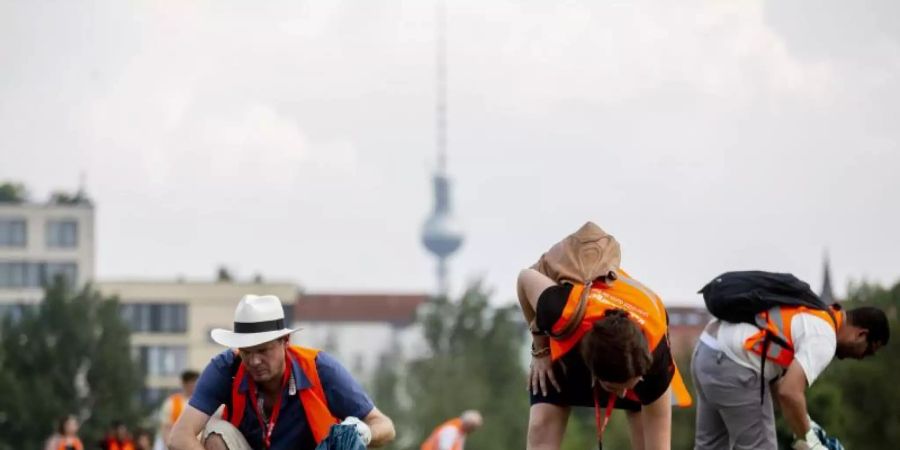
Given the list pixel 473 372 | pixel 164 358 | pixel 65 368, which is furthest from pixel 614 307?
pixel 164 358

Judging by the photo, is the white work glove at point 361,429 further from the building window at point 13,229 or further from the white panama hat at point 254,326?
the building window at point 13,229

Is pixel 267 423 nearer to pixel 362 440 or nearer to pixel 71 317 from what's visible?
pixel 362 440

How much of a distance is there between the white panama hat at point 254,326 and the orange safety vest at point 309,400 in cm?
14

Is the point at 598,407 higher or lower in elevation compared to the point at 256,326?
lower

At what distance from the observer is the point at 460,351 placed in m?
103

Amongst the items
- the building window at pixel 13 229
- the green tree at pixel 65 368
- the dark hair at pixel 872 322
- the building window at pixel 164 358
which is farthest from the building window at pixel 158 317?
the dark hair at pixel 872 322

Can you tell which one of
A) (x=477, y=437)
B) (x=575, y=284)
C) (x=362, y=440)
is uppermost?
(x=575, y=284)

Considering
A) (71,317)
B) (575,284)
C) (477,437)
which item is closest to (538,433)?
A: (575,284)

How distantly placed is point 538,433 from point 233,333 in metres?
1.37

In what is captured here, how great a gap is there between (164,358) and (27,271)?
41.3ft

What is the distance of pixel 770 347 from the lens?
10.8 m

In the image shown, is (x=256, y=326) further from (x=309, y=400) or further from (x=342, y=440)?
(x=342, y=440)

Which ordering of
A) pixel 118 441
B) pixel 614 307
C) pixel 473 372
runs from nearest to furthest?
pixel 614 307 → pixel 118 441 → pixel 473 372

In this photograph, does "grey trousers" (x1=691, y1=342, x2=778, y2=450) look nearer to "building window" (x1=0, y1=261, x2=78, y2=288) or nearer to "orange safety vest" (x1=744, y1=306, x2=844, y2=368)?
"orange safety vest" (x1=744, y1=306, x2=844, y2=368)
